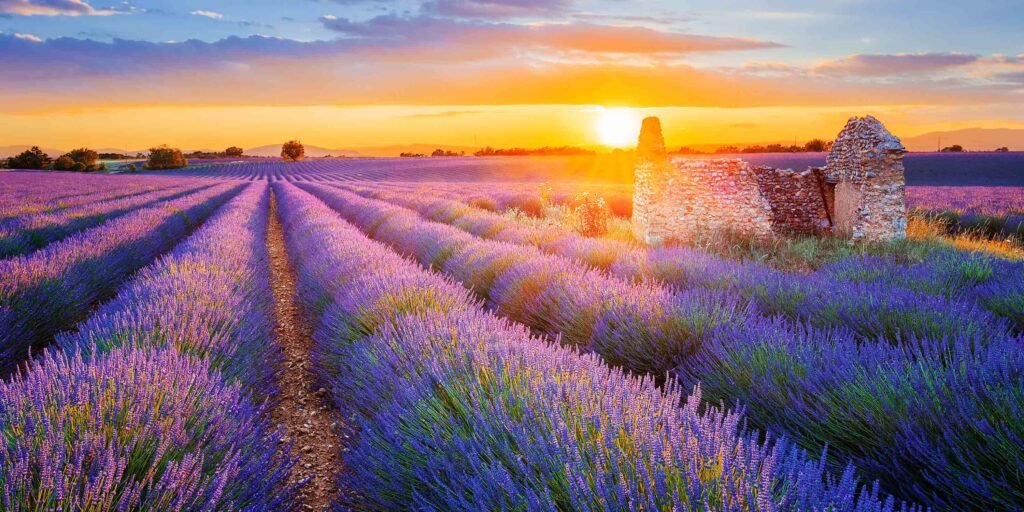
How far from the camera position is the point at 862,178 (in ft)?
30.3

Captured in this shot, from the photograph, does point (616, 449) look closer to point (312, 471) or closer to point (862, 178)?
point (312, 471)

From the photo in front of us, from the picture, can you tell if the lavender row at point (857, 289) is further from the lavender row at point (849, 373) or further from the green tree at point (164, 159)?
the green tree at point (164, 159)

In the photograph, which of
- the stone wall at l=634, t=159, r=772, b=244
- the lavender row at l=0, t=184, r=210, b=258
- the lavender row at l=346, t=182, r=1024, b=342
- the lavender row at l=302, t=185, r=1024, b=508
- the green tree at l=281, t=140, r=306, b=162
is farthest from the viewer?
the green tree at l=281, t=140, r=306, b=162

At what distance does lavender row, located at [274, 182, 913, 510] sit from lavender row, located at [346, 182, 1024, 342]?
5.53ft

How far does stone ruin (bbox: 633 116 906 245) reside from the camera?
9.03 m

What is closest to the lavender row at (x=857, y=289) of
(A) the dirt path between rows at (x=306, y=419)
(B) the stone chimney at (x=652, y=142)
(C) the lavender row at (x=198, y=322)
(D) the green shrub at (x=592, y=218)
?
(A) the dirt path between rows at (x=306, y=419)

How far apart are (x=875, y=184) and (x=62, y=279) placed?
10870mm

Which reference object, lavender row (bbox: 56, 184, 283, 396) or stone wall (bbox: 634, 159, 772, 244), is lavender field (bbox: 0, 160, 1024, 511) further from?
stone wall (bbox: 634, 159, 772, 244)

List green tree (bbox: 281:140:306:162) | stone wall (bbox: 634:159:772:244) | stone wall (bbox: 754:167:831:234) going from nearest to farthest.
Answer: stone wall (bbox: 634:159:772:244), stone wall (bbox: 754:167:831:234), green tree (bbox: 281:140:306:162)

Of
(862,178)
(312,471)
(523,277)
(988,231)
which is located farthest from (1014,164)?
(312,471)

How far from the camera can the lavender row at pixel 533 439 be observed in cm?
116

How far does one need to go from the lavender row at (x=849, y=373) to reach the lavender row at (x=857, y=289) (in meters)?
0.04

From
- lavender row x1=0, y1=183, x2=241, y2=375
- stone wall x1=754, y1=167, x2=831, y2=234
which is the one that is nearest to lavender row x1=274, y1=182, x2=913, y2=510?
lavender row x1=0, y1=183, x2=241, y2=375

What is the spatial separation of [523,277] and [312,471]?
2.30m
